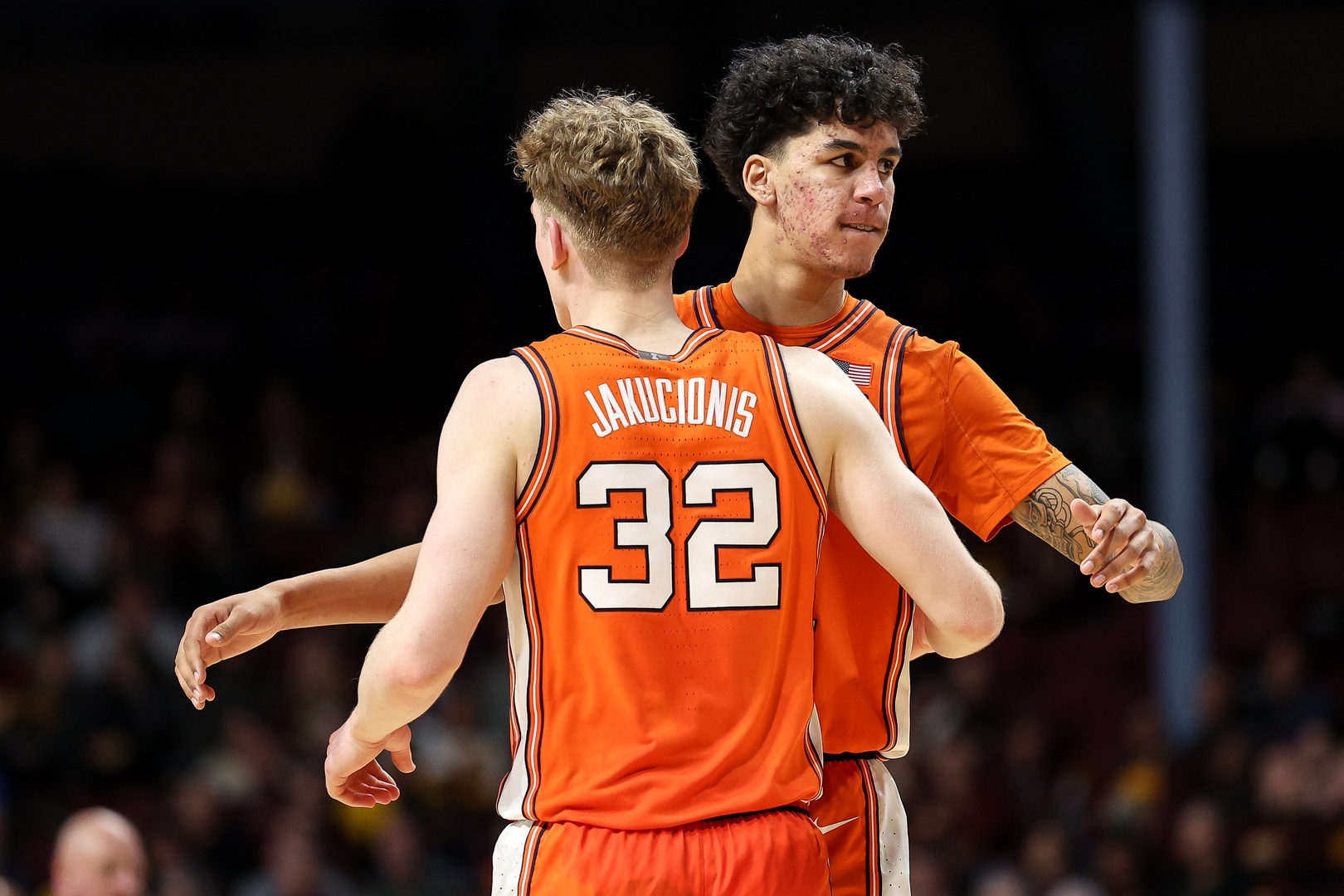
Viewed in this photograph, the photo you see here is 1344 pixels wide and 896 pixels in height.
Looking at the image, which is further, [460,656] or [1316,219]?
[1316,219]

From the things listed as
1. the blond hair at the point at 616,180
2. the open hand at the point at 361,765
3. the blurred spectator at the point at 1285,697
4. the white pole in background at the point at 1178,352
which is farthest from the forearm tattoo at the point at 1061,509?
the white pole in background at the point at 1178,352

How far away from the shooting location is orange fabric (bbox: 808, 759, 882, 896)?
3.69 meters

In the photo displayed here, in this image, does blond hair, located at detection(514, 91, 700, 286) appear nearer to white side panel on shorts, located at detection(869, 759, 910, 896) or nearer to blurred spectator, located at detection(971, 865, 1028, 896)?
white side panel on shorts, located at detection(869, 759, 910, 896)

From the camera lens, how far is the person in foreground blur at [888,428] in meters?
3.70

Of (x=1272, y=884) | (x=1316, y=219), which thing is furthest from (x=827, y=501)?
(x=1316, y=219)

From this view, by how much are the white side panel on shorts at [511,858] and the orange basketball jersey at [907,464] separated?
0.82m

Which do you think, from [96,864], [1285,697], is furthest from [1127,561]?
[1285,697]

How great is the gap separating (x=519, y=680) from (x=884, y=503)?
790 millimetres

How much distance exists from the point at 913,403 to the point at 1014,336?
1357 centimetres

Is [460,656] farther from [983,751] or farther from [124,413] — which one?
[124,413]

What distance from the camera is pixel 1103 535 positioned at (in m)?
3.53

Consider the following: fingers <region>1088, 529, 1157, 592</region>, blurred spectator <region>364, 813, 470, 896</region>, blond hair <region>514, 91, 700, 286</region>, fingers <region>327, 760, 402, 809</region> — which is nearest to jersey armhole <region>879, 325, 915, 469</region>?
fingers <region>1088, 529, 1157, 592</region>

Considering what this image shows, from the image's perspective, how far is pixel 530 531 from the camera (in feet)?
10.1

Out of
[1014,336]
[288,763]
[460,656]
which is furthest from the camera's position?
[1014,336]
